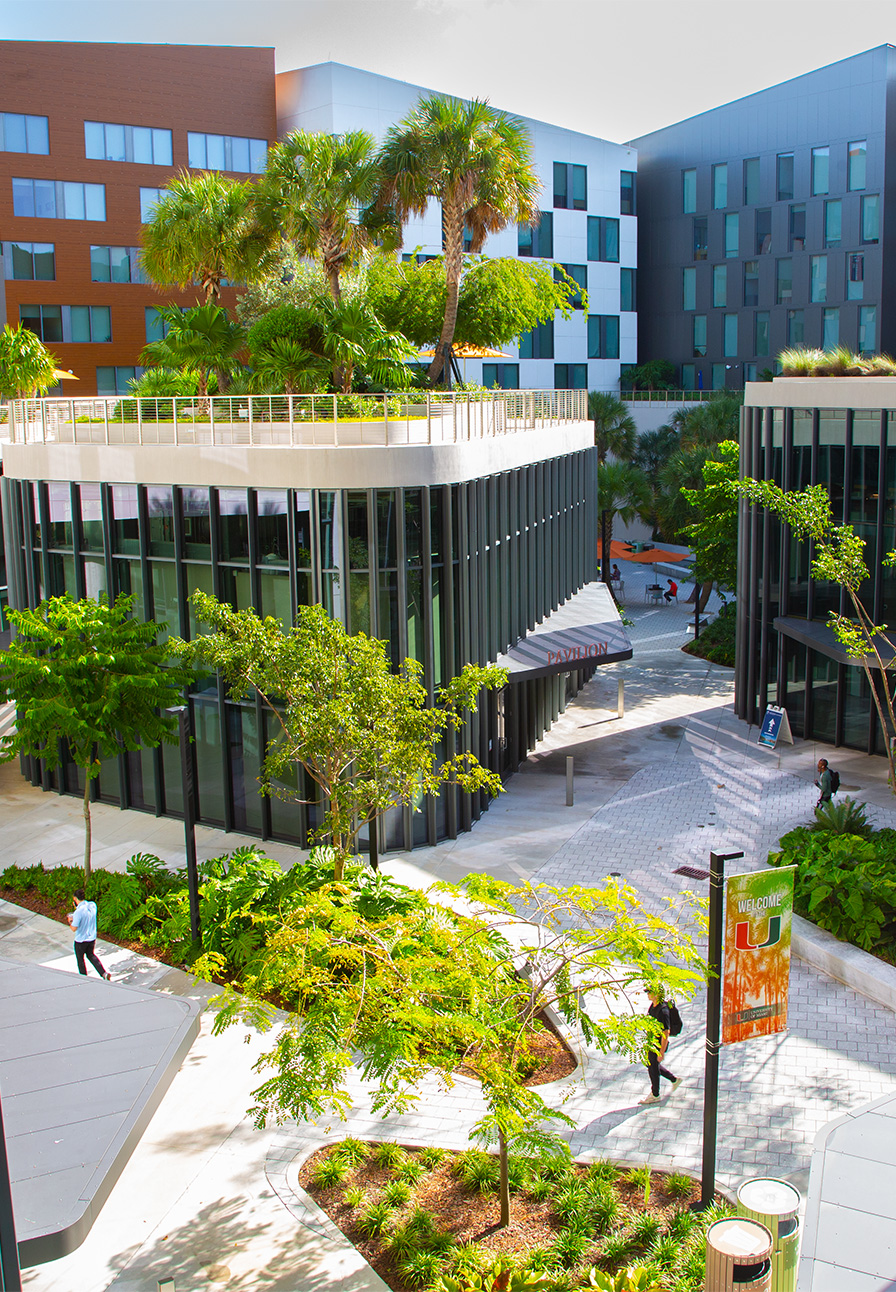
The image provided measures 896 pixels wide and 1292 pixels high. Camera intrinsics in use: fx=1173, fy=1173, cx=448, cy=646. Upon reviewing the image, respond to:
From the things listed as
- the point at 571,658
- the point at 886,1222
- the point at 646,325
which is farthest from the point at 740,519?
the point at 646,325

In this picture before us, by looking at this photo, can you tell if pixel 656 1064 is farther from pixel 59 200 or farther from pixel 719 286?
pixel 719 286

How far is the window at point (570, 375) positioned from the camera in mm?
61562

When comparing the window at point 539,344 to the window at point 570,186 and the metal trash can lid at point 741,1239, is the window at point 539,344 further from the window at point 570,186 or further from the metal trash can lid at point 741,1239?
the metal trash can lid at point 741,1239

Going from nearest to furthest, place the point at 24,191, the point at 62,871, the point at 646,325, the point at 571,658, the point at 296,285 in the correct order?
the point at 62,871 → the point at 571,658 → the point at 296,285 → the point at 24,191 → the point at 646,325

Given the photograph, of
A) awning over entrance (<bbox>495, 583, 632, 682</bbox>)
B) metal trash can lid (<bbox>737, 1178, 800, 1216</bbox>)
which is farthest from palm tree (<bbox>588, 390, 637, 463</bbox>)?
metal trash can lid (<bbox>737, 1178, 800, 1216</bbox>)

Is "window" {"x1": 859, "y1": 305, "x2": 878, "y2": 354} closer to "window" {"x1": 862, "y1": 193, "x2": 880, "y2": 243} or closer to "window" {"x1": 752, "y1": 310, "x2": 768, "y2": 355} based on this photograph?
"window" {"x1": 862, "y1": 193, "x2": 880, "y2": 243}

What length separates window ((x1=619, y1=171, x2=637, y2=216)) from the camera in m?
61.5

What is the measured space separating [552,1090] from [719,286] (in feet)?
193

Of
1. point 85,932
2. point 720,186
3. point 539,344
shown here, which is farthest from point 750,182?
point 85,932

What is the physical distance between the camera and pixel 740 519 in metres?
30.3

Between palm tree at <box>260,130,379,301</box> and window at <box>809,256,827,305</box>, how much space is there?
38215 mm

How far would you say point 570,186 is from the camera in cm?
5919

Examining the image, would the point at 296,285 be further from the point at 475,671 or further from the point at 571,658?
the point at 475,671

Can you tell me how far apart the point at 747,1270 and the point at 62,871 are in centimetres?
1458
